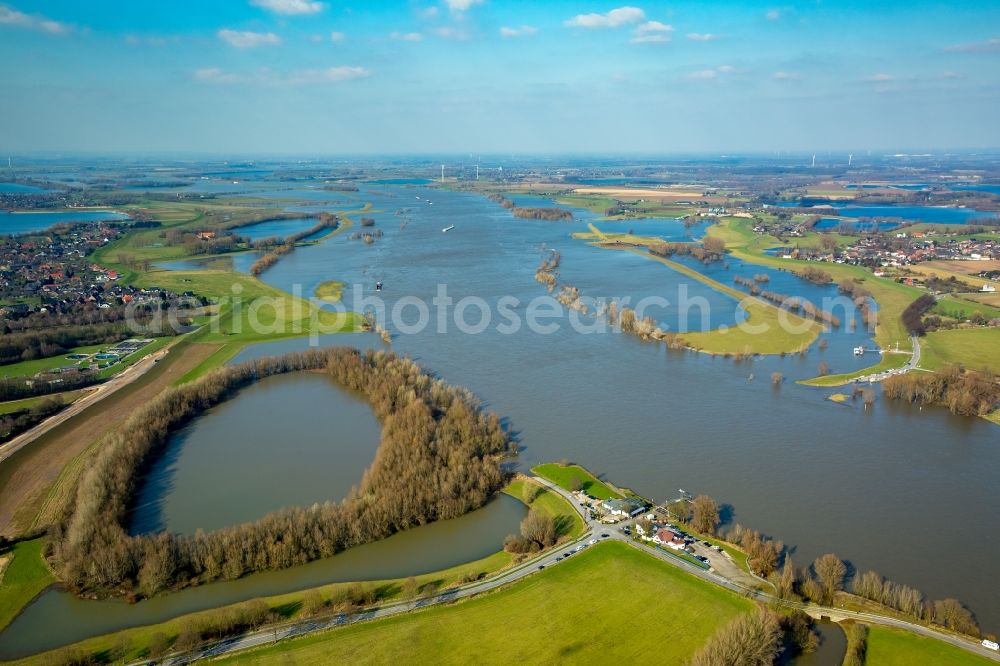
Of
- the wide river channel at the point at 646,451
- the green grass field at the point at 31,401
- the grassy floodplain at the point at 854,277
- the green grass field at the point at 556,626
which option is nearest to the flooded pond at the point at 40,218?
the green grass field at the point at 31,401

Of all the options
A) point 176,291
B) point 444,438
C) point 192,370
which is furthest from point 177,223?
point 444,438

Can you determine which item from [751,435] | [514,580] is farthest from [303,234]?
[514,580]

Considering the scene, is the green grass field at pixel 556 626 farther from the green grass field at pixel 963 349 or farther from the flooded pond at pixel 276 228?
the flooded pond at pixel 276 228

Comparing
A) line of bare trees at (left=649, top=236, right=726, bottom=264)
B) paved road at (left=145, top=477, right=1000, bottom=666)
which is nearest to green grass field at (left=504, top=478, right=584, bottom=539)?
paved road at (left=145, top=477, right=1000, bottom=666)

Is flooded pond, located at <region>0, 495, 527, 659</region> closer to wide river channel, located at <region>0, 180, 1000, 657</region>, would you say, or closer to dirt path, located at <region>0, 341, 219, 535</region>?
wide river channel, located at <region>0, 180, 1000, 657</region>

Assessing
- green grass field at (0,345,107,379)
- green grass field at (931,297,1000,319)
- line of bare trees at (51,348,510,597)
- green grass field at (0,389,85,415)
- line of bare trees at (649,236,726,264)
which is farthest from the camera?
line of bare trees at (649,236,726,264)

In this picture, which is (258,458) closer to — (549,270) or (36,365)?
(36,365)

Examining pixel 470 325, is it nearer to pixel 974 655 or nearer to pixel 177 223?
pixel 974 655
